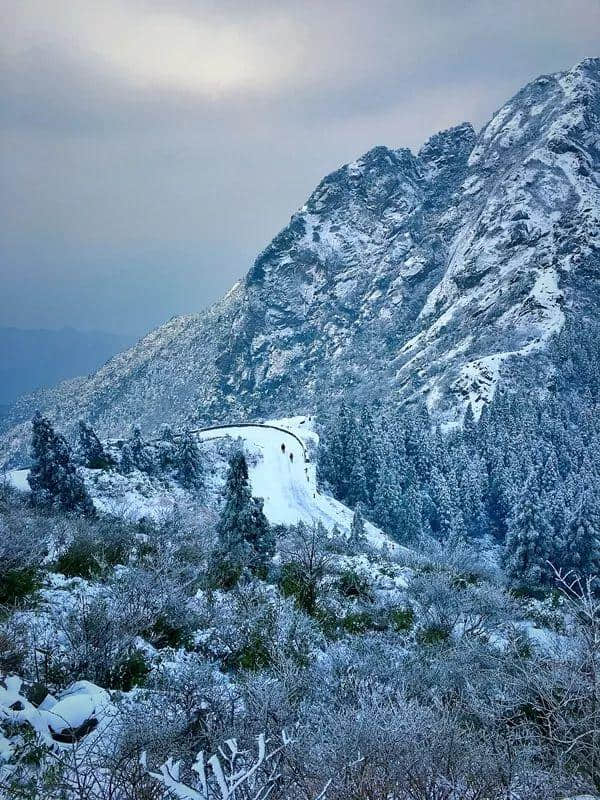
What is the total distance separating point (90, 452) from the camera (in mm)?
40625

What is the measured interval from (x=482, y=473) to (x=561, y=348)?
4521cm

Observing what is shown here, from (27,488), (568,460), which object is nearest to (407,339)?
(568,460)

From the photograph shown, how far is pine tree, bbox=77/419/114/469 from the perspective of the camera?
4003cm

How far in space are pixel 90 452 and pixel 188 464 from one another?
8234 millimetres

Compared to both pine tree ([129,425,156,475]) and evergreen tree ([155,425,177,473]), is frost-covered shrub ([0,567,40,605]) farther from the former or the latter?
evergreen tree ([155,425,177,473])

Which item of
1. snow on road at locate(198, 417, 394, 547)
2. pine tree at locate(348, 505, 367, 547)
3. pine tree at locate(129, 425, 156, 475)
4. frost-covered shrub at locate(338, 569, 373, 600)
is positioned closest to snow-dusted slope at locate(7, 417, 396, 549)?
snow on road at locate(198, 417, 394, 547)

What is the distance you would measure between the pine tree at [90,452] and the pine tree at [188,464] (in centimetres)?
584

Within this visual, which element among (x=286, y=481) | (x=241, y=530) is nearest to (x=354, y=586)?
(x=241, y=530)

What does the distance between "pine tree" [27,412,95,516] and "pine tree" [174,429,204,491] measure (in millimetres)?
14420

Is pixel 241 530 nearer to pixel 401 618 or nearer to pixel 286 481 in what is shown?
pixel 401 618

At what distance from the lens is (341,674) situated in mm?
11672

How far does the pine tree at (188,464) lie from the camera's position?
43.0m

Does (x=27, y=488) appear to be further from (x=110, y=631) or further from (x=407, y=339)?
(x=407, y=339)

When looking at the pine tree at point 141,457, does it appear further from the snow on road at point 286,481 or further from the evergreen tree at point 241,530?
the evergreen tree at point 241,530
